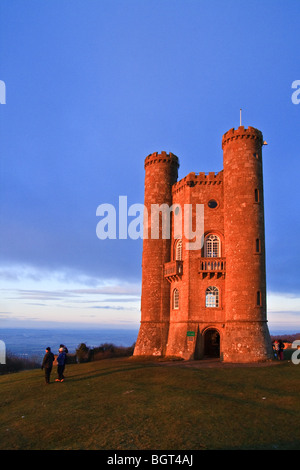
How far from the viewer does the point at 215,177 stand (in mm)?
36781

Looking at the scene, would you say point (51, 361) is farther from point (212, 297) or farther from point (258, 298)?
point (258, 298)

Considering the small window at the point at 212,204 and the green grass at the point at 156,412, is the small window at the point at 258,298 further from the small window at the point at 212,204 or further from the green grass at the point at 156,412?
the small window at the point at 212,204

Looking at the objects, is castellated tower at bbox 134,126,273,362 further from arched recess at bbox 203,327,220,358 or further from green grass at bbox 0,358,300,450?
green grass at bbox 0,358,300,450

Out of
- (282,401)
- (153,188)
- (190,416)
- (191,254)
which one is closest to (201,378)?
(282,401)

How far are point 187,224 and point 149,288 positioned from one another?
7.78 meters

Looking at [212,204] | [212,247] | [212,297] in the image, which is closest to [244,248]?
[212,247]

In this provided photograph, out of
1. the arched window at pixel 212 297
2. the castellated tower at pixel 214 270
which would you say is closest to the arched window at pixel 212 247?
the castellated tower at pixel 214 270

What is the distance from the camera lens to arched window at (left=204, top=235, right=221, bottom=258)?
117 ft

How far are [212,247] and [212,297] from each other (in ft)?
15.1

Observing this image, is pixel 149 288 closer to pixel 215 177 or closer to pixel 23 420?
pixel 215 177

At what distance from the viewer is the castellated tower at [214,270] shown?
31.7 metres

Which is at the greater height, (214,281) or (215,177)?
(215,177)

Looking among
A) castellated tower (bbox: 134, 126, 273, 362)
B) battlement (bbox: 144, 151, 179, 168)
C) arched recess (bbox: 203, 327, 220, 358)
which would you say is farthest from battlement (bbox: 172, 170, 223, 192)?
arched recess (bbox: 203, 327, 220, 358)
